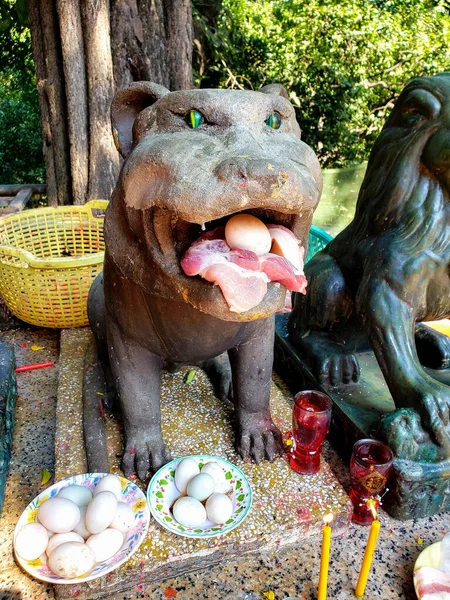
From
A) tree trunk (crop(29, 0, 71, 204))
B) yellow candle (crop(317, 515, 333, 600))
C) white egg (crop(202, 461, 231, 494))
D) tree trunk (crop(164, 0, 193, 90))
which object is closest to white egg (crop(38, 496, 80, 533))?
white egg (crop(202, 461, 231, 494))

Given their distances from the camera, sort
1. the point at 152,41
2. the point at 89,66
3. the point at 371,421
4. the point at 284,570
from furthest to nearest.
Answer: the point at 152,41, the point at 89,66, the point at 371,421, the point at 284,570

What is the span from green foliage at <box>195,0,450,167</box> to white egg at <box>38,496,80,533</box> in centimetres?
554

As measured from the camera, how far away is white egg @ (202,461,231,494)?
1357 mm

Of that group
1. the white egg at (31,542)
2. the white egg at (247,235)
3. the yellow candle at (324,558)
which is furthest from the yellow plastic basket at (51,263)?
the yellow candle at (324,558)

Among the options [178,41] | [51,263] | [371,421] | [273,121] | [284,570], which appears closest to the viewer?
[273,121]

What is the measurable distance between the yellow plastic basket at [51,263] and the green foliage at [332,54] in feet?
12.4

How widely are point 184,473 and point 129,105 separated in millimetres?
1012

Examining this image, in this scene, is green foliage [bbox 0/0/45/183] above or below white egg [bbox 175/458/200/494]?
below

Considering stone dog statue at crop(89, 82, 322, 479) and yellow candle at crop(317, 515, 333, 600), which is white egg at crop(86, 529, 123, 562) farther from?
yellow candle at crop(317, 515, 333, 600)

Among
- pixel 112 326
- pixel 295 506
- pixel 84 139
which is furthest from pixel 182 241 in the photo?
pixel 84 139

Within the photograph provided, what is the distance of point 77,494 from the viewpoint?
49.7 inches

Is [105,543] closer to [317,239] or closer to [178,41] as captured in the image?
[317,239]

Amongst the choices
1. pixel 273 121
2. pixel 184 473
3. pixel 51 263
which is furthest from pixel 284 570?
pixel 51 263

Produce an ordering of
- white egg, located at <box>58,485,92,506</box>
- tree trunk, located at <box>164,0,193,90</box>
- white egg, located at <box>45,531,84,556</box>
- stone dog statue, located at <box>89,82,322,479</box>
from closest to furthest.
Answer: stone dog statue, located at <box>89,82,322,479</box> < white egg, located at <box>45,531,84,556</box> < white egg, located at <box>58,485,92,506</box> < tree trunk, located at <box>164,0,193,90</box>
